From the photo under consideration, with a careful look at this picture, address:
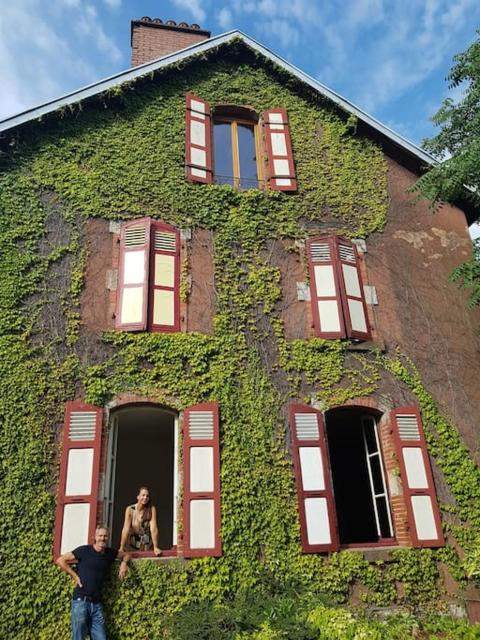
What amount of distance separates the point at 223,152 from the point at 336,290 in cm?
350

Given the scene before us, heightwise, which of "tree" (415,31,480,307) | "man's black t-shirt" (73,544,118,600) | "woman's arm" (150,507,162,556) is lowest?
"man's black t-shirt" (73,544,118,600)

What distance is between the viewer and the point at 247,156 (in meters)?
10.2

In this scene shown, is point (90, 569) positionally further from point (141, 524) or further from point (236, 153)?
point (236, 153)

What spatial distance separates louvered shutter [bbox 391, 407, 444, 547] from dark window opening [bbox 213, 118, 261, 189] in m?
4.80

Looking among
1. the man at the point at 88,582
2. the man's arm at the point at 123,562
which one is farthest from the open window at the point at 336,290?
the man at the point at 88,582

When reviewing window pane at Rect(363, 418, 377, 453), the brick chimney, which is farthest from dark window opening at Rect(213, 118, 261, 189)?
window pane at Rect(363, 418, 377, 453)

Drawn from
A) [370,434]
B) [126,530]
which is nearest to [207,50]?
[370,434]

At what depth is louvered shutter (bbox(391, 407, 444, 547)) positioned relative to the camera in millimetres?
7297

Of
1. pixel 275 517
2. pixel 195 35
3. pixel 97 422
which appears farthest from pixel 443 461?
pixel 195 35

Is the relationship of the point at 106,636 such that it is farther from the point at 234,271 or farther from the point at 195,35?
the point at 195,35

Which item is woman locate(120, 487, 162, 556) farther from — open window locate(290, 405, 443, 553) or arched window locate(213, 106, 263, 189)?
arched window locate(213, 106, 263, 189)

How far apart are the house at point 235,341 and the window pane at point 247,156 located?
0.05 metres

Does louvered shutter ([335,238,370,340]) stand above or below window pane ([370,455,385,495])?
above

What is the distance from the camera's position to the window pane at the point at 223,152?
9.77m
